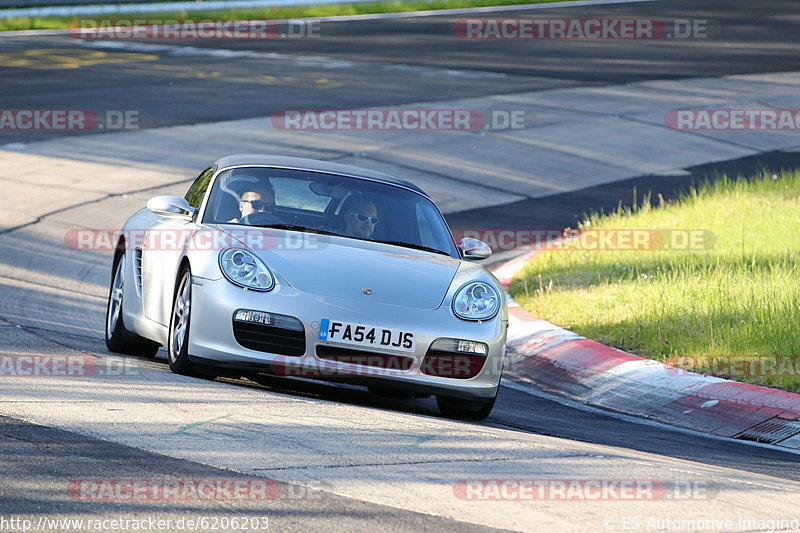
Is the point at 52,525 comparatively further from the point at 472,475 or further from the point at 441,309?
the point at 441,309

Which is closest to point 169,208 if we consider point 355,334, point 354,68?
point 355,334

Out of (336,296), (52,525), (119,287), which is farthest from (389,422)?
(119,287)

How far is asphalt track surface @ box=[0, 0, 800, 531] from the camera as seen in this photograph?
4926mm

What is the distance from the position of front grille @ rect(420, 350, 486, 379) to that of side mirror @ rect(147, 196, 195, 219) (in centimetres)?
197

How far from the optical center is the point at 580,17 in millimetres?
38500

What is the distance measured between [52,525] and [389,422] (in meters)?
2.27

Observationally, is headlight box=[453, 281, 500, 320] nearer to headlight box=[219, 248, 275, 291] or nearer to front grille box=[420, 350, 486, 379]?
front grille box=[420, 350, 486, 379]

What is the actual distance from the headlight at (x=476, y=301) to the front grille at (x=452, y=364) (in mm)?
236

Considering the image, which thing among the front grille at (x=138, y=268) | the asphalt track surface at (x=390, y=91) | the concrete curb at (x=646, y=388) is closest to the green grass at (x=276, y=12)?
A: the asphalt track surface at (x=390, y=91)

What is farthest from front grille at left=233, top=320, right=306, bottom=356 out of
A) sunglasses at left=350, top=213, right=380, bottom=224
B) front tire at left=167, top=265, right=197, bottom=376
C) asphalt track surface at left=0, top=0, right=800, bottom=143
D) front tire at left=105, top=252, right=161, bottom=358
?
asphalt track surface at left=0, top=0, right=800, bottom=143

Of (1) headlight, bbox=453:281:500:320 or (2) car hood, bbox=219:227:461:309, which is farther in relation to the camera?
(1) headlight, bbox=453:281:500:320

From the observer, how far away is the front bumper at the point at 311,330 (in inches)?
263

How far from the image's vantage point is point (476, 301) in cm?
708

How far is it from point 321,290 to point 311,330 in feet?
0.78
